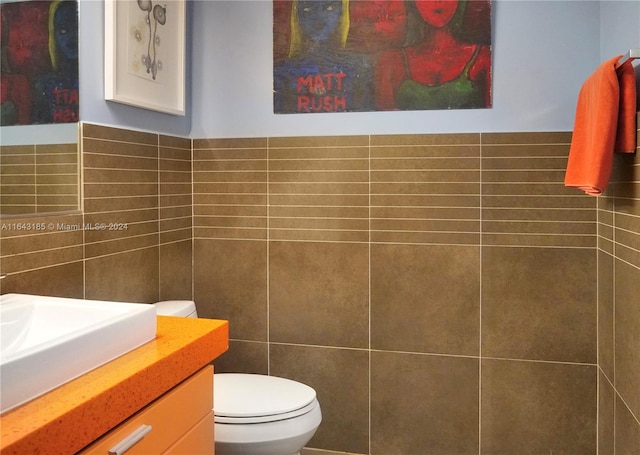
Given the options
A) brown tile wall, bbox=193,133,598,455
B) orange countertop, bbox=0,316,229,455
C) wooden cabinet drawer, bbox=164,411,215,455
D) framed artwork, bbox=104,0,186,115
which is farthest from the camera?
brown tile wall, bbox=193,133,598,455

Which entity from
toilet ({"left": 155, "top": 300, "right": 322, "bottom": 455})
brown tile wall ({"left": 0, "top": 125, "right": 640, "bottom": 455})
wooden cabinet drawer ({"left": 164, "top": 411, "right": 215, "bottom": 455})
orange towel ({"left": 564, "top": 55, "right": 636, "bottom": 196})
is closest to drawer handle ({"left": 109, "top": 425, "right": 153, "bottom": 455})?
wooden cabinet drawer ({"left": 164, "top": 411, "right": 215, "bottom": 455})

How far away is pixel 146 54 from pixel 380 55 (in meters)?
0.94

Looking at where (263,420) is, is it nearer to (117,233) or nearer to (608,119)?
(117,233)

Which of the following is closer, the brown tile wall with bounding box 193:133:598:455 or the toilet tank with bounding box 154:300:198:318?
the toilet tank with bounding box 154:300:198:318

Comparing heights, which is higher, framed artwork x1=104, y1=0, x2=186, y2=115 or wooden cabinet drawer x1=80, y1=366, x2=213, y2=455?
framed artwork x1=104, y1=0, x2=186, y2=115

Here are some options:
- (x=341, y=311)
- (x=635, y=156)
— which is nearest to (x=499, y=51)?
(x=635, y=156)

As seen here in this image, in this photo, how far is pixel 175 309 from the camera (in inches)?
80.7

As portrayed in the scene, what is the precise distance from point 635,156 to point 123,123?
5.71 ft

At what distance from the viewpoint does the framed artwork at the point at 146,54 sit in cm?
187

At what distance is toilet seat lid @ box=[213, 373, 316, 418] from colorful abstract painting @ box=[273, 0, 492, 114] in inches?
45.1

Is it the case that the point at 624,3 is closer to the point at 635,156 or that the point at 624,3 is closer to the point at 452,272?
the point at 635,156

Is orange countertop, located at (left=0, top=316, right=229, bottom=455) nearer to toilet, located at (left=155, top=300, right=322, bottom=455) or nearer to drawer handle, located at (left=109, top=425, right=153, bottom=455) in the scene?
drawer handle, located at (left=109, top=425, right=153, bottom=455)

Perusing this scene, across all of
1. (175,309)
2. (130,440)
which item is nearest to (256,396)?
(175,309)

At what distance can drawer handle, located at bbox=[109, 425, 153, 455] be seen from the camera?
1.01 m
